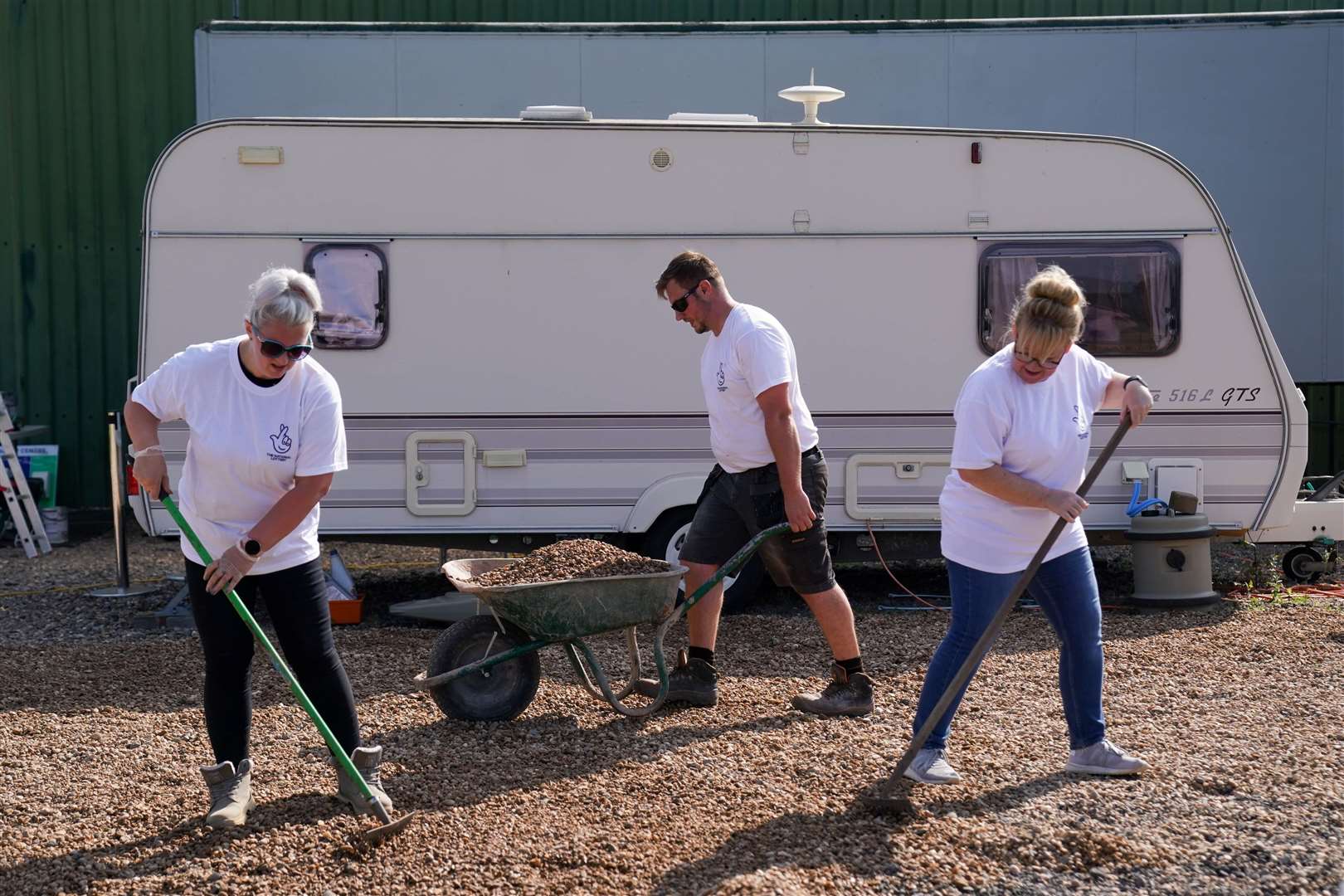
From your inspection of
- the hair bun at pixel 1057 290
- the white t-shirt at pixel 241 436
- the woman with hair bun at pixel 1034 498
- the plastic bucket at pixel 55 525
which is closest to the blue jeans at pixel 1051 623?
the woman with hair bun at pixel 1034 498

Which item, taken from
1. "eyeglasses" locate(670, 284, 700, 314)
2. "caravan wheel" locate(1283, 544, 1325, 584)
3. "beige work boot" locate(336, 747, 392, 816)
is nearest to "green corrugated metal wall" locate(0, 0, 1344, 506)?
"caravan wheel" locate(1283, 544, 1325, 584)

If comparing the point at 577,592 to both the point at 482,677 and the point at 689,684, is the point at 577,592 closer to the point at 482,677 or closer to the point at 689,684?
the point at 482,677

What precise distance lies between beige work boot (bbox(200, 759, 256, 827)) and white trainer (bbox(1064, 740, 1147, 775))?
8.44ft

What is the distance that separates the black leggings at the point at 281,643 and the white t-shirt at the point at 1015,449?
1.89 meters

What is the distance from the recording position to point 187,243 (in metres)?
7.18

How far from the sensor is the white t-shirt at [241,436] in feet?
12.6

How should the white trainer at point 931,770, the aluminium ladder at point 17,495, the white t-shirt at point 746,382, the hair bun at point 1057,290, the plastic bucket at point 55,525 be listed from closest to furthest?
the hair bun at point 1057,290 < the white trainer at point 931,770 < the white t-shirt at point 746,382 < the aluminium ladder at point 17,495 < the plastic bucket at point 55,525

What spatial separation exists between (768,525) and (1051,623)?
1.29 meters

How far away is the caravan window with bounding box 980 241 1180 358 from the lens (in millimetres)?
7359

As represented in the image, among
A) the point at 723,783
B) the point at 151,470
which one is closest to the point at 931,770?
the point at 723,783

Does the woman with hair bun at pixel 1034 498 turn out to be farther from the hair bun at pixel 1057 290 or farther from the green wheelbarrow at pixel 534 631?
the green wheelbarrow at pixel 534 631

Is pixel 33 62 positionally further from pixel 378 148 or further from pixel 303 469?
pixel 303 469

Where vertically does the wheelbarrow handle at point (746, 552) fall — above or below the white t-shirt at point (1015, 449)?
below

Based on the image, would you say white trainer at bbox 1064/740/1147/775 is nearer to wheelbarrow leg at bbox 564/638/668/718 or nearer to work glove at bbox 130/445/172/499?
wheelbarrow leg at bbox 564/638/668/718
